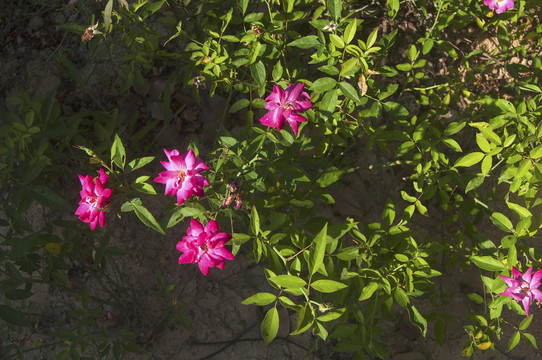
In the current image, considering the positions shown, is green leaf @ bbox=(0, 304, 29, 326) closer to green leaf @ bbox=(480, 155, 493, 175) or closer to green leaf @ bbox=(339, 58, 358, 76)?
green leaf @ bbox=(339, 58, 358, 76)

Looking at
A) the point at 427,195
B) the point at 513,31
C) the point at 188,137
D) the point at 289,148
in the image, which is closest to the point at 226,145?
the point at 289,148

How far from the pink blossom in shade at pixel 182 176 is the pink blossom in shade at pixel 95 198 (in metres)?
0.17

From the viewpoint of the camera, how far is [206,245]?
1526mm


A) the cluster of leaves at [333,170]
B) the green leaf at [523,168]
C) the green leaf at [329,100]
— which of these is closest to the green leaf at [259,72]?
the cluster of leaves at [333,170]

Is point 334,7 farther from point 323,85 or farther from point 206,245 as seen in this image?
point 206,245

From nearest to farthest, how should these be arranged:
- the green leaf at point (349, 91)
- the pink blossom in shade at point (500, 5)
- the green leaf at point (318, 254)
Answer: the green leaf at point (318, 254) → the green leaf at point (349, 91) → the pink blossom in shade at point (500, 5)

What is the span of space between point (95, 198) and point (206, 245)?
0.38 metres

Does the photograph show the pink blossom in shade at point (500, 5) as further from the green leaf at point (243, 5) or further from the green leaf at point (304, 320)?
the green leaf at point (304, 320)

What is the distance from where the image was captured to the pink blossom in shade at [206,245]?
1.50 m

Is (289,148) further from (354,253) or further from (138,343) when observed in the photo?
(138,343)

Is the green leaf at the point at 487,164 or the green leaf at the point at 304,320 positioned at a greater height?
the green leaf at the point at 487,164

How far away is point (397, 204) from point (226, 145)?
1166 mm

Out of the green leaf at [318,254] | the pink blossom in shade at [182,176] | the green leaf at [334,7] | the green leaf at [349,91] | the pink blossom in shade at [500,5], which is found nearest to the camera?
the green leaf at [318,254]

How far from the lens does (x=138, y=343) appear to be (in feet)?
7.73
